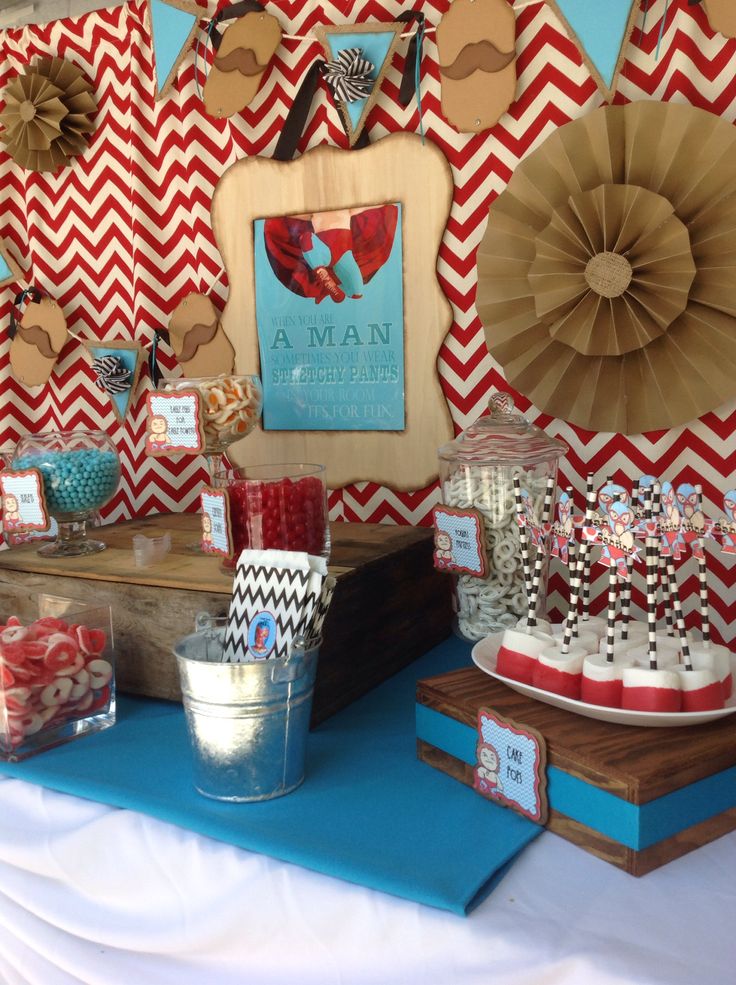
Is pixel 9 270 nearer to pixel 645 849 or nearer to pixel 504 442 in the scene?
pixel 504 442

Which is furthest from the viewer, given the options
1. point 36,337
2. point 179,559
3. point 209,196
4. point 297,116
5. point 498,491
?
point 36,337

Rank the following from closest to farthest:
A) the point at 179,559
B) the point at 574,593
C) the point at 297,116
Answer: the point at 574,593, the point at 179,559, the point at 297,116

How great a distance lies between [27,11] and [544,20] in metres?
1.46

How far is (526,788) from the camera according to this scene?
0.99 m

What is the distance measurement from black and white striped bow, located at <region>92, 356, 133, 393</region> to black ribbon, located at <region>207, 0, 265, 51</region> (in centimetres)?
77

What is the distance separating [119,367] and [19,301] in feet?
1.39

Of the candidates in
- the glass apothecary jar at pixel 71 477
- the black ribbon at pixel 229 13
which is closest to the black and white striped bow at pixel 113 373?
the glass apothecary jar at pixel 71 477

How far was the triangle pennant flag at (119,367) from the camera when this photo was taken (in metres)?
2.17

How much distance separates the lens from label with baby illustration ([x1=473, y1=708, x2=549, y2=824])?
3.18 feet

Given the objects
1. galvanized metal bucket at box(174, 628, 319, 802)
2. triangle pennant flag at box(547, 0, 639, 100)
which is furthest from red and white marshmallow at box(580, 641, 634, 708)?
triangle pennant flag at box(547, 0, 639, 100)

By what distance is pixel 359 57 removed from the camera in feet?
5.62

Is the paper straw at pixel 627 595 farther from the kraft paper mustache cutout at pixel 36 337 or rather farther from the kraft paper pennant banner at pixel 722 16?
the kraft paper mustache cutout at pixel 36 337

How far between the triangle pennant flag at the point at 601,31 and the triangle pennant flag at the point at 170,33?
85cm

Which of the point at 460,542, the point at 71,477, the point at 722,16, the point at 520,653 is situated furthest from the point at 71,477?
the point at 722,16
